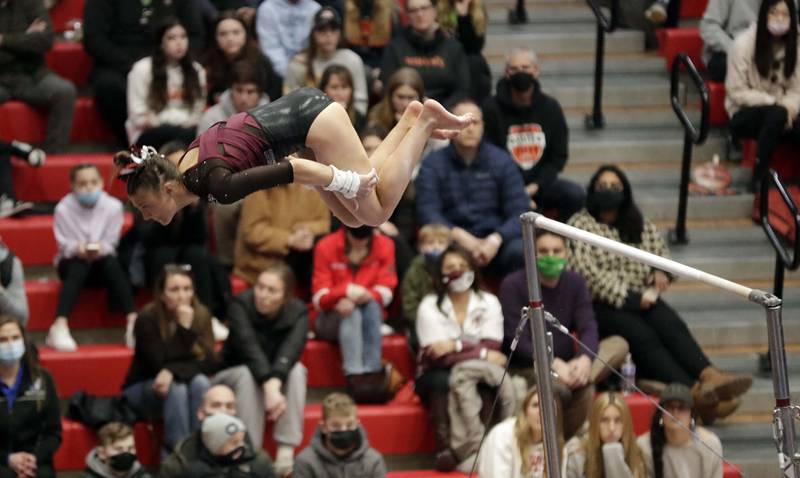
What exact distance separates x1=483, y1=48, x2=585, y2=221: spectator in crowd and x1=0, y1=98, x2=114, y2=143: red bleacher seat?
2.31 m

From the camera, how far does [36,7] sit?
9625 mm

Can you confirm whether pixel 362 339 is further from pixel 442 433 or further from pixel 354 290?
pixel 442 433

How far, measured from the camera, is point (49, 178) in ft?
31.4

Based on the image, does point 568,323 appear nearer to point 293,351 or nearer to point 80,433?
point 293,351

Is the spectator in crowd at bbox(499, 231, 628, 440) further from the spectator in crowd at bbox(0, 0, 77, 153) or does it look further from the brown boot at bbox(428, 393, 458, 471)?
Result: the spectator in crowd at bbox(0, 0, 77, 153)

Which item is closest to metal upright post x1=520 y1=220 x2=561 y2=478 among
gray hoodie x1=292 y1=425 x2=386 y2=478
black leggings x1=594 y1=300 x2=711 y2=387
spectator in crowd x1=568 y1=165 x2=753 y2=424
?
spectator in crowd x1=568 y1=165 x2=753 y2=424

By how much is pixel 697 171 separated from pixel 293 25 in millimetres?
2500

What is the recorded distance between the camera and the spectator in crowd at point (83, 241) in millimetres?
8883

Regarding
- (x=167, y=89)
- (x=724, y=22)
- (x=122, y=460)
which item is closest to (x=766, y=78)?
(x=724, y=22)

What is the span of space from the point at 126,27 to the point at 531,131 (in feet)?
8.00

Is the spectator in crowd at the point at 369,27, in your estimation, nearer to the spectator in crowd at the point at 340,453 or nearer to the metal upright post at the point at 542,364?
the spectator in crowd at the point at 340,453

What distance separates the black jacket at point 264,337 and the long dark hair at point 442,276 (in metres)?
0.68

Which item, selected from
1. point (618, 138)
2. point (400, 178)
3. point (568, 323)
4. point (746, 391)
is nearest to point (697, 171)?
point (618, 138)

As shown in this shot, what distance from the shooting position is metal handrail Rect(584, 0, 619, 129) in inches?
389
